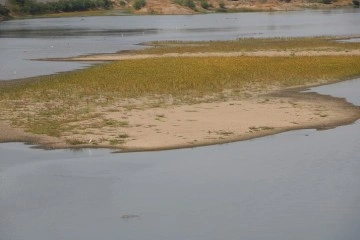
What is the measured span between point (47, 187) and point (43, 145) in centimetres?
374

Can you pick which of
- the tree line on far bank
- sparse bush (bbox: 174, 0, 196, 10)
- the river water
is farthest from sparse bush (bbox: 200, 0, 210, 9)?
the river water

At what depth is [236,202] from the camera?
14750 mm

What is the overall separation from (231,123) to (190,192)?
672 centimetres

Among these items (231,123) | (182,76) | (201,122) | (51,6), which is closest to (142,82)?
(182,76)

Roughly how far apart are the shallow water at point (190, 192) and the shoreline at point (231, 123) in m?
0.54

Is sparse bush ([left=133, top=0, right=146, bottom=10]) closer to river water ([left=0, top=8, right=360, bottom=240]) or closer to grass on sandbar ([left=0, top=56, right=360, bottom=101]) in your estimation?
grass on sandbar ([left=0, top=56, right=360, bottom=101])

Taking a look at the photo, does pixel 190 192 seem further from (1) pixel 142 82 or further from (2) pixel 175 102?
(1) pixel 142 82

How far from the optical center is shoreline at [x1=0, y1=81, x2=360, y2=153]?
64.4 feet

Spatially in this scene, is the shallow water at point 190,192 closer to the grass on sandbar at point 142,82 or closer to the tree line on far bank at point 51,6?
the grass on sandbar at point 142,82

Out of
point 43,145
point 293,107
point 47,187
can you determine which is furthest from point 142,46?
point 47,187

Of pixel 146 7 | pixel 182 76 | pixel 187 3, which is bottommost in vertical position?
pixel 146 7

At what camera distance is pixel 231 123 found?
21.9 metres

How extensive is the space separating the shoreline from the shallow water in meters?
0.54

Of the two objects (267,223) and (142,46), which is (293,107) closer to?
(267,223)
